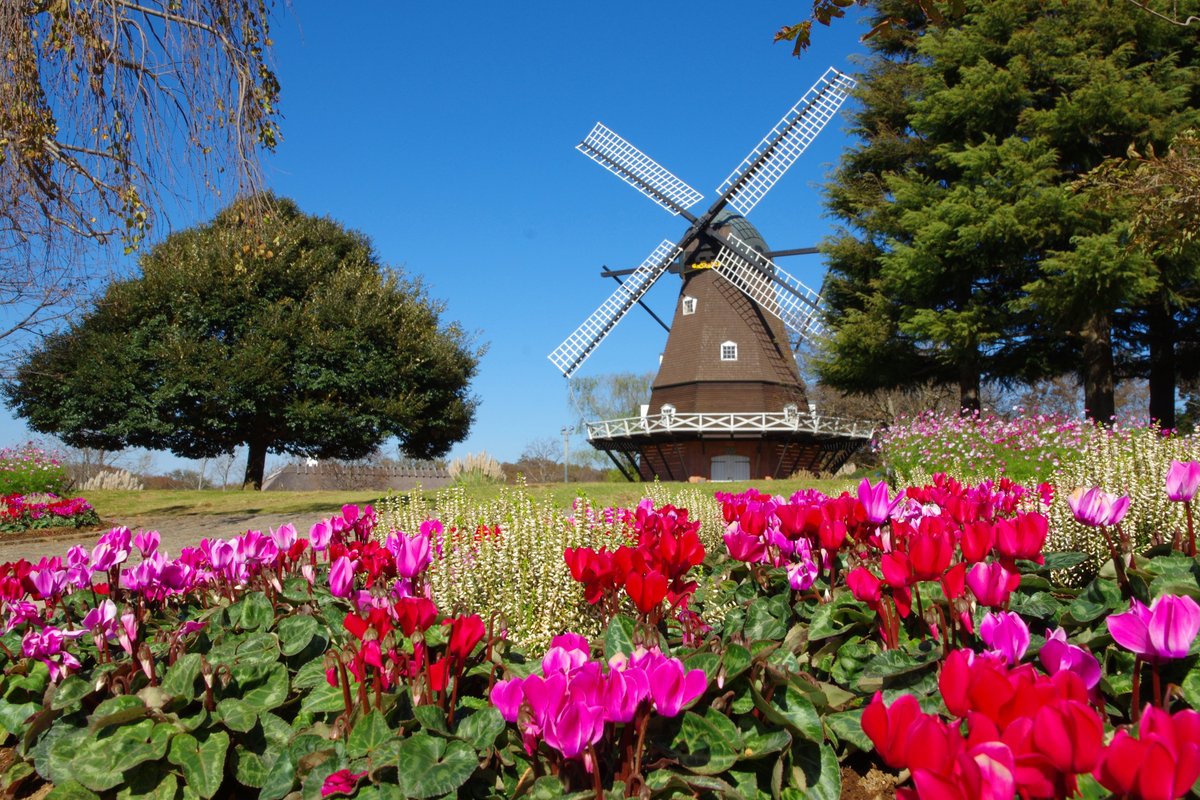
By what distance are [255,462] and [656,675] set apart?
26063mm

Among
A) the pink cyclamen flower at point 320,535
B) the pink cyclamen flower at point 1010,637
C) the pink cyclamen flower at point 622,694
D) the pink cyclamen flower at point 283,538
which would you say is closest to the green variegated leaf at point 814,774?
the pink cyclamen flower at point 1010,637

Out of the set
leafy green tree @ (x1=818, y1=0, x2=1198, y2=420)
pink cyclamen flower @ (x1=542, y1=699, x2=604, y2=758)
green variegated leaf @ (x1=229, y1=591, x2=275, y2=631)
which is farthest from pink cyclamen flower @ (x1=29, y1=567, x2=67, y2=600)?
leafy green tree @ (x1=818, y1=0, x2=1198, y2=420)

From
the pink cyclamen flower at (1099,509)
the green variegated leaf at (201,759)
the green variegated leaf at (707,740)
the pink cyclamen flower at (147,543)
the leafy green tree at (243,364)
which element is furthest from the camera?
the leafy green tree at (243,364)

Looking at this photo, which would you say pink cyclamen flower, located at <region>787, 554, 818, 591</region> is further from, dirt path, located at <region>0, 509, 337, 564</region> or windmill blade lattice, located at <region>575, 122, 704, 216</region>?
windmill blade lattice, located at <region>575, 122, 704, 216</region>

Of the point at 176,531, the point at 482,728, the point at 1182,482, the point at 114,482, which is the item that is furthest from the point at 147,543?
the point at 114,482

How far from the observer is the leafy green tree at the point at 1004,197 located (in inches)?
675

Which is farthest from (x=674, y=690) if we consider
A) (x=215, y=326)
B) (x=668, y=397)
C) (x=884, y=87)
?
(x=668, y=397)

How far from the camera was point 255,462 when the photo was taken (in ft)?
83.4

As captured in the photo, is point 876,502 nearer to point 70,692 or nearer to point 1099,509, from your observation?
point 1099,509

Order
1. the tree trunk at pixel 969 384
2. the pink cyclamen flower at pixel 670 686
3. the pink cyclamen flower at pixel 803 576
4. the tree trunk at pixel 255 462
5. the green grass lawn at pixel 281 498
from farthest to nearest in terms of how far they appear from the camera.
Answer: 1. the tree trunk at pixel 255 462
2. the tree trunk at pixel 969 384
3. the green grass lawn at pixel 281 498
4. the pink cyclamen flower at pixel 803 576
5. the pink cyclamen flower at pixel 670 686

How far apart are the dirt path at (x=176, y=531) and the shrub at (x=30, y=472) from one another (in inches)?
185

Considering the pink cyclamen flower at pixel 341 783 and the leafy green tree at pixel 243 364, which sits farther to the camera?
the leafy green tree at pixel 243 364

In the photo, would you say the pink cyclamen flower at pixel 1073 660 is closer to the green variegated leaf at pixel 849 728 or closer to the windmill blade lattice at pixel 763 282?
the green variegated leaf at pixel 849 728

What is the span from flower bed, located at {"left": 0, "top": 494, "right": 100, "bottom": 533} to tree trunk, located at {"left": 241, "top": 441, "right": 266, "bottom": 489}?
391 inches
